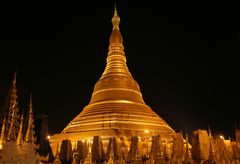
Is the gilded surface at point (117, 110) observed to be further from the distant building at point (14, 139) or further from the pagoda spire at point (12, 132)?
the pagoda spire at point (12, 132)

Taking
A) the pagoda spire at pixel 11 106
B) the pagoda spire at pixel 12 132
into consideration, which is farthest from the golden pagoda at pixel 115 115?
the pagoda spire at pixel 12 132

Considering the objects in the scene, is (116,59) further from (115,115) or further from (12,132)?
(12,132)

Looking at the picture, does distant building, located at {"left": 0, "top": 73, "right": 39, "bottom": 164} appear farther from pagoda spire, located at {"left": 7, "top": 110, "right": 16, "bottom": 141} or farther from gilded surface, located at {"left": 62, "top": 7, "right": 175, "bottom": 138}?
gilded surface, located at {"left": 62, "top": 7, "right": 175, "bottom": 138}

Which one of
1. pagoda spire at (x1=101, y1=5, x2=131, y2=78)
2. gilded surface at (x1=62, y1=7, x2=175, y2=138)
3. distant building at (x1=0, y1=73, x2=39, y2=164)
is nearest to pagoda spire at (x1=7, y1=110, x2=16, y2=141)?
distant building at (x1=0, y1=73, x2=39, y2=164)

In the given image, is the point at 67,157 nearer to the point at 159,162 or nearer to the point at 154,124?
the point at 159,162

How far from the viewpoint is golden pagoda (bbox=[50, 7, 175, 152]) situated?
88.0 ft

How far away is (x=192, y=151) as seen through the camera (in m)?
21.9

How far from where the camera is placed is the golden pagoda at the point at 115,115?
1056 inches

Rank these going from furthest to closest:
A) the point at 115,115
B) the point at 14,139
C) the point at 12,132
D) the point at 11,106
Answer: the point at 115,115 < the point at 11,106 < the point at 12,132 < the point at 14,139

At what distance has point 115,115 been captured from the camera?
28016mm

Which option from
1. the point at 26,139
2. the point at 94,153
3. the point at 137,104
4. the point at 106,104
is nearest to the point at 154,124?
the point at 137,104

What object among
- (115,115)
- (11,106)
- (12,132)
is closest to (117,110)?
(115,115)

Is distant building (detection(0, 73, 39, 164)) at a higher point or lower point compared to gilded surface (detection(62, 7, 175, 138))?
lower

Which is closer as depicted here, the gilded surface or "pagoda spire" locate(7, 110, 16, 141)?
"pagoda spire" locate(7, 110, 16, 141)
